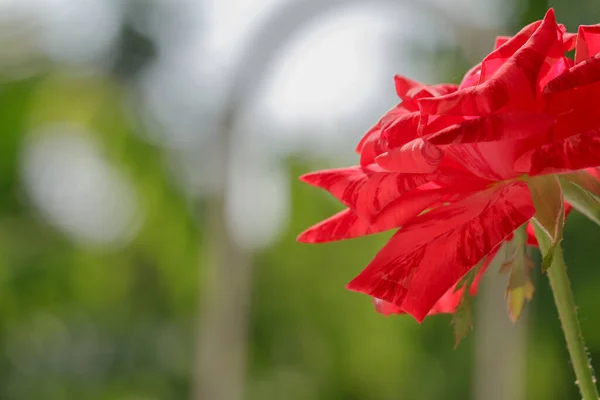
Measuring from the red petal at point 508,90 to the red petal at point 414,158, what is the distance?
1 cm

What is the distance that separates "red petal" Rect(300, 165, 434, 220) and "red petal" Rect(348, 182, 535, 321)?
0.01 meters

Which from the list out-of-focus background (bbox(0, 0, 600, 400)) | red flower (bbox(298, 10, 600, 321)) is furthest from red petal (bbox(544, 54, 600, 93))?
out-of-focus background (bbox(0, 0, 600, 400))

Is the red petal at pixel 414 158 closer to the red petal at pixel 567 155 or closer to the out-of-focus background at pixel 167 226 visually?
the red petal at pixel 567 155

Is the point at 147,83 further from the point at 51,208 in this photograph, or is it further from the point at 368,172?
the point at 368,172

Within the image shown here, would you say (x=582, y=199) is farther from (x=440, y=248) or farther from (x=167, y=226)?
(x=167, y=226)

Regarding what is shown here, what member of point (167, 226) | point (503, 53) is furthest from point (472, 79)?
point (167, 226)

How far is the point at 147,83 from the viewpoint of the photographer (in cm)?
494

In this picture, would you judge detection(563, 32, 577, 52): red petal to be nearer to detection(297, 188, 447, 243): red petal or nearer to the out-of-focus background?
detection(297, 188, 447, 243): red petal

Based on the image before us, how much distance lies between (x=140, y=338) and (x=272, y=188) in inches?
79.0

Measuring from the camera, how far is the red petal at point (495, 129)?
0.17m

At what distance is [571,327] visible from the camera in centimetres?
19

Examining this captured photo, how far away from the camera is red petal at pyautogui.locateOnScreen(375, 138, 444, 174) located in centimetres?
18

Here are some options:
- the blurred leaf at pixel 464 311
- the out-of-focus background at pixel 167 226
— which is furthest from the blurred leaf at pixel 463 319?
the out-of-focus background at pixel 167 226

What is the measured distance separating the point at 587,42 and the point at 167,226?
500cm
